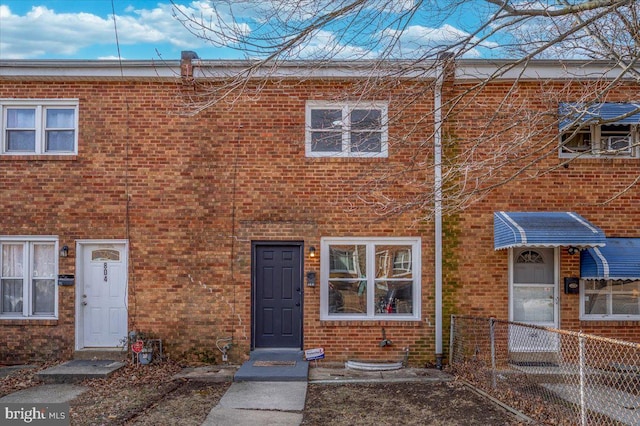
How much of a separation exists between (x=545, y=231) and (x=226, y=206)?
5.76 meters

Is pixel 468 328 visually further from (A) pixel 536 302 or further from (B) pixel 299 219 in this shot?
(B) pixel 299 219

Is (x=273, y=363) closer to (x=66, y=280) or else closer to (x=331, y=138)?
(x=66, y=280)

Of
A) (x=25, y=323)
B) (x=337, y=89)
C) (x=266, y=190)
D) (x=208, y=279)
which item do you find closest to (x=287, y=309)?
(x=208, y=279)

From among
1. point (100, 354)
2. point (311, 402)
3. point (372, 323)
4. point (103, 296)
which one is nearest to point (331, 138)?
point (372, 323)

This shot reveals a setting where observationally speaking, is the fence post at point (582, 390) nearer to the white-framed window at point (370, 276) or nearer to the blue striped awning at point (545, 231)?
the blue striped awning at point (545, 231)

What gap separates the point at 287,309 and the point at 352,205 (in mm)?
2351

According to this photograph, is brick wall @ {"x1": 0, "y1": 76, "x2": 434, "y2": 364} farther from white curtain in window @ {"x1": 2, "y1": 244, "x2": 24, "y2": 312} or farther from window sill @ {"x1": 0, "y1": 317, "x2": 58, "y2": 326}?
white curtain in window @ {"x1": 2, "y1": 244, "x2": 24, "y2": 312}

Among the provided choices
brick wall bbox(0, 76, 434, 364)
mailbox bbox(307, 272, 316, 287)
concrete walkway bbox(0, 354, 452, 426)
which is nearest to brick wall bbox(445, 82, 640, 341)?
brick wall bbox(0, 76, 434, 364)

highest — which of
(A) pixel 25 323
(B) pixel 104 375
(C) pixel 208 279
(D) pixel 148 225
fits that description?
(D) pixel 148 225

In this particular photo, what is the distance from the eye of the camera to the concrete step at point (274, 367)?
9.12 metres

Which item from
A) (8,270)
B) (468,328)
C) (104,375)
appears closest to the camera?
(104,375)

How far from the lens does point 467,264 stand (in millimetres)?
10414

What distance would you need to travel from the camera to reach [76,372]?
9383mm

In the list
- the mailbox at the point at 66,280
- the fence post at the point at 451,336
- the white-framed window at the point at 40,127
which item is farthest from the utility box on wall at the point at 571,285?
the white-framed window at the point at 40,127
